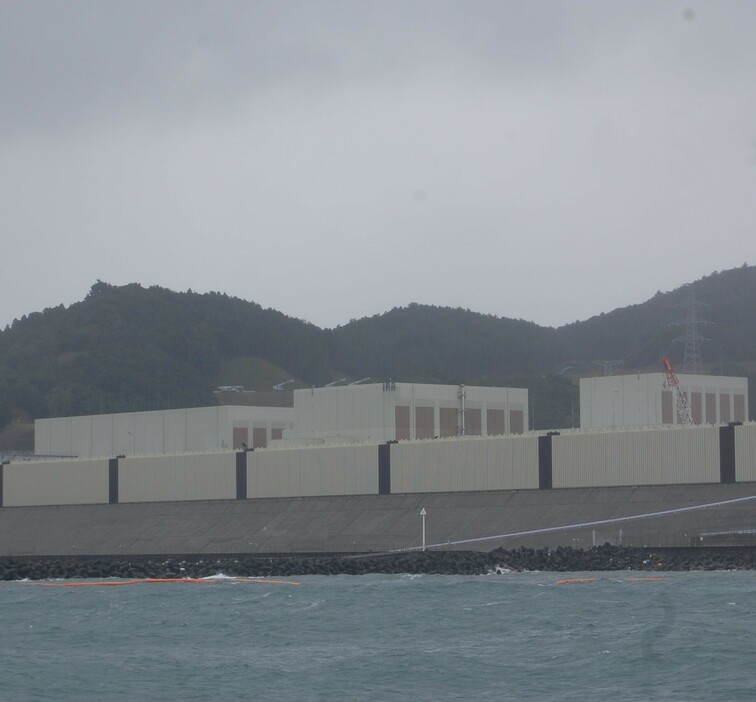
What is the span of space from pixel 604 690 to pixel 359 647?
785 cm

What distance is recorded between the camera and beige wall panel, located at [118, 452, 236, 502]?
7794cm

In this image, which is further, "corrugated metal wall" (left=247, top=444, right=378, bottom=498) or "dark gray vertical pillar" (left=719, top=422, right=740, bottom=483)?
"corrugated metal wall" (left=247, top=444, right=378, bottom=498)

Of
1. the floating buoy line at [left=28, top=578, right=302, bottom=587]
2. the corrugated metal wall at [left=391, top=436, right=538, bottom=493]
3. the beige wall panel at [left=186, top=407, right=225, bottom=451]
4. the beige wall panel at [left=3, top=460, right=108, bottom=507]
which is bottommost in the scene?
the floating buoy line at [left=28, top=578, right=302, bottom=587]

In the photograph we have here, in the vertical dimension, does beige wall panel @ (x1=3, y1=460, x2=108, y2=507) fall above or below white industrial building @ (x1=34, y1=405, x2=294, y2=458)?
below

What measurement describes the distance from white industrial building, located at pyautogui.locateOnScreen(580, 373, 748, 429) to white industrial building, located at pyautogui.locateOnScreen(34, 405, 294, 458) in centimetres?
2178

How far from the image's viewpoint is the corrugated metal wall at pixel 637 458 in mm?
60531

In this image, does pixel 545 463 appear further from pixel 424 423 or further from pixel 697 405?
pixel 697 405

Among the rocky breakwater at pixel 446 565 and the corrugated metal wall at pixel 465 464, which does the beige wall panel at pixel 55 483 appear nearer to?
the corrugated metal wall at pixel 465 464

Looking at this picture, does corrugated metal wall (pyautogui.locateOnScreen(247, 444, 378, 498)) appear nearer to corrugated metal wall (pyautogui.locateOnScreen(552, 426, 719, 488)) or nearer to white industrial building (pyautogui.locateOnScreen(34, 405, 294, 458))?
corrugated metal wall (pyautogui.locateOnScreen(552, 426, 719, 488))

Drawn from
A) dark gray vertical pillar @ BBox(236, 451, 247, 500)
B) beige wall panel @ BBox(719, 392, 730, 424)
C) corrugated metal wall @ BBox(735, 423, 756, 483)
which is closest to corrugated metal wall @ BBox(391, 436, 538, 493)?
dark gray vertical pillar @ BBox(236, 451, 247, 500)

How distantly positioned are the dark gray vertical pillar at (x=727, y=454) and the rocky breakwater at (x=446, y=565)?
7.06m

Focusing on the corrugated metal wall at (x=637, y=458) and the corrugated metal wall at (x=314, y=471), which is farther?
the corrugated metal wall at (x=314, y=471)

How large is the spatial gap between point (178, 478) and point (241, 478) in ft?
16.5

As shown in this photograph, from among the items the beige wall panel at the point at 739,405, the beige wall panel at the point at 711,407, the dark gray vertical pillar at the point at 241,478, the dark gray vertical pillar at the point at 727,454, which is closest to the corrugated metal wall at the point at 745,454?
the dark gray vertical pillar at the point at 727,454
